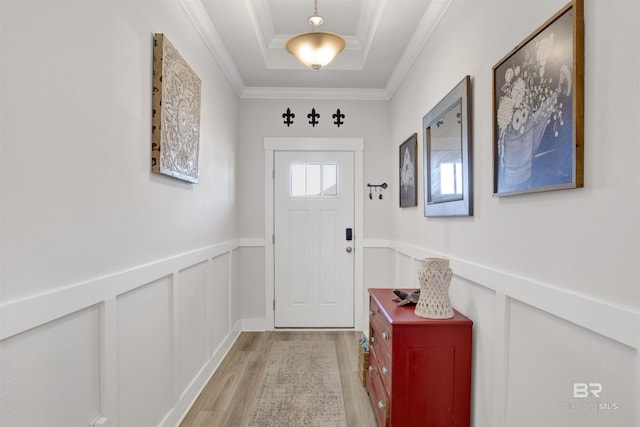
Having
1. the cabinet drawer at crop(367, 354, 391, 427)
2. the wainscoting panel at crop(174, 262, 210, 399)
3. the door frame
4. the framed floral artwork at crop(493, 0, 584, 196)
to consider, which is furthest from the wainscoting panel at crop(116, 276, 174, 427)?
the door frame

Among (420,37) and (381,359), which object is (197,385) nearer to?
(381,359)

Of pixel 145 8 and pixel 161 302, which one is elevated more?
pixel 145 8

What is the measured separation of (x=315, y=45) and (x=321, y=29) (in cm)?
91

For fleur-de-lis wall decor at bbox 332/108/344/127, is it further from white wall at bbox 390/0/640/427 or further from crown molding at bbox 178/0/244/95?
white wall at bbox 390/0/640/427

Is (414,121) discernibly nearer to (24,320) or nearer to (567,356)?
(567,356)

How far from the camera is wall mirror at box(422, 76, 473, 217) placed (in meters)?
1.72

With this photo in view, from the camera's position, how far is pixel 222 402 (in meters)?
2.26

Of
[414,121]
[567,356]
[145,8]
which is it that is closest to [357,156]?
[414,121]

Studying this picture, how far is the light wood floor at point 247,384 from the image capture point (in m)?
2.08

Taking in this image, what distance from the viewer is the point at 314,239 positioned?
11.9ft

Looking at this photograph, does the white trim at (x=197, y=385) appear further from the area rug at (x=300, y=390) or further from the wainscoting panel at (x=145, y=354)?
the area rug at (x=300, y=390)

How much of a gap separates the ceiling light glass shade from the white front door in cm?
155

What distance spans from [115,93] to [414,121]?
2.05 m

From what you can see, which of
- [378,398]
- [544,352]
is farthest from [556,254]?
[378,398]
